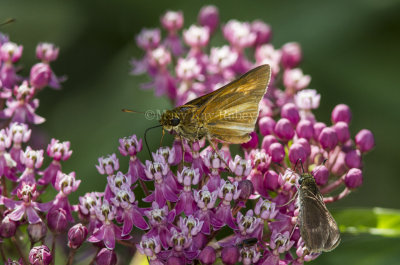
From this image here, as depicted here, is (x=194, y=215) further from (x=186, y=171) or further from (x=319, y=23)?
(x=319, y=23)

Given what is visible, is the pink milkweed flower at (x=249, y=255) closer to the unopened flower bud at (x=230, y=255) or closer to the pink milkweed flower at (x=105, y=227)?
the unopened flower bud at (x=230, y=255)

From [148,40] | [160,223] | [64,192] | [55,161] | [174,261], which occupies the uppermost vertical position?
[148,40]

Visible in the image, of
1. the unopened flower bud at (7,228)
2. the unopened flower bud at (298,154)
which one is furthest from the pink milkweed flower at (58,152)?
the unopened flower bud at (298,154)

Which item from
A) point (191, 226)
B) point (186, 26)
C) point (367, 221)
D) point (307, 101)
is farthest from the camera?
point (186, 26)

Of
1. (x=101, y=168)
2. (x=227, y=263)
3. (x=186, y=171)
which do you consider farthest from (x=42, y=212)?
(x=227, y=263)

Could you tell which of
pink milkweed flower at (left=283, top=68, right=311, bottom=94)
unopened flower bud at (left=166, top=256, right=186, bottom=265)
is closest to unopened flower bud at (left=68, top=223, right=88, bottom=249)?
unopened flower bud at (left=166, top=256, right=186, bottom=265)

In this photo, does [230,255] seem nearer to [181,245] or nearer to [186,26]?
[181,245]

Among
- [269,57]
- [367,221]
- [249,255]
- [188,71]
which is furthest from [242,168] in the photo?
[269,57]
